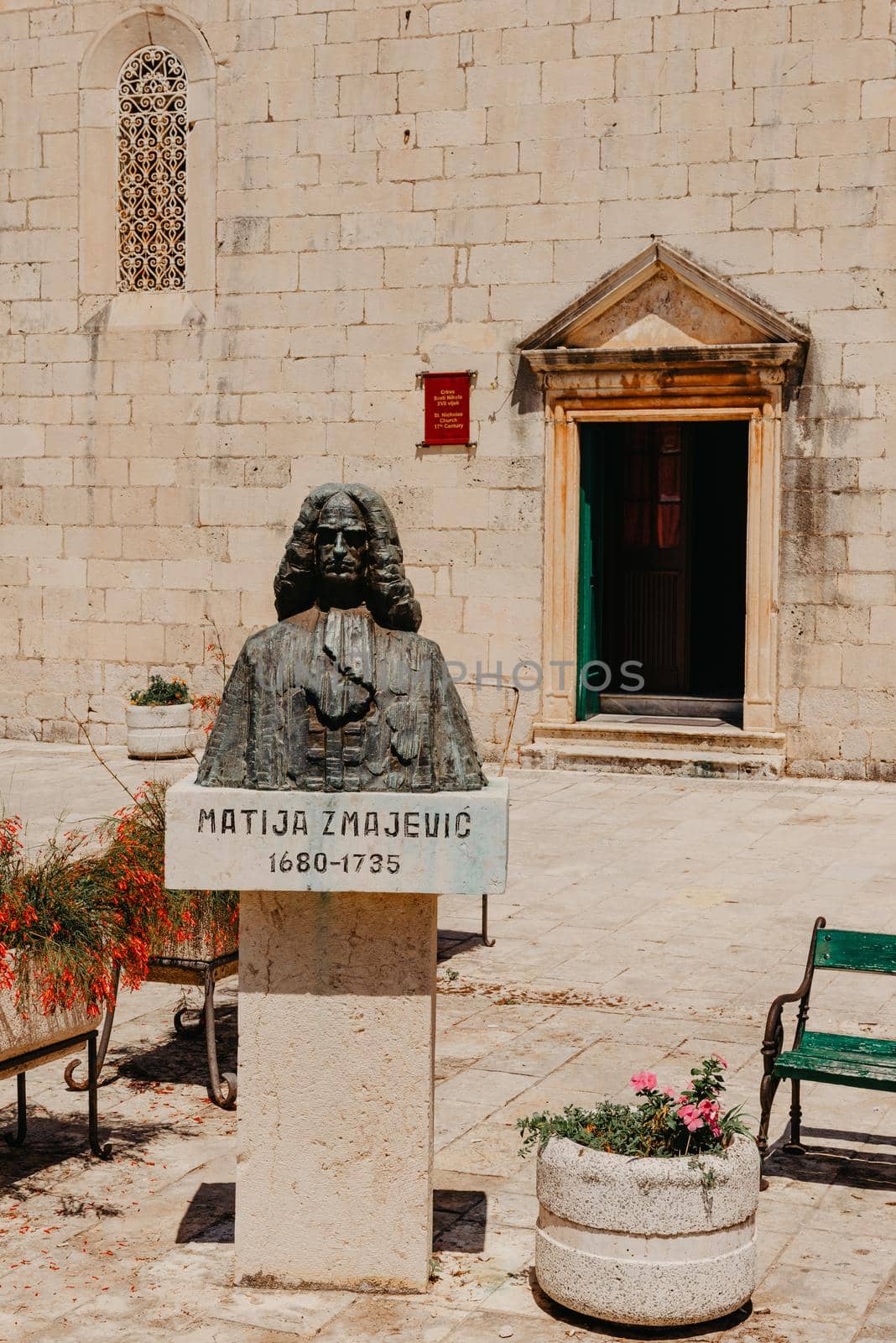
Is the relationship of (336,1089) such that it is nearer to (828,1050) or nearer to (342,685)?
(342,685)

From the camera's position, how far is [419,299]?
46.3 feet

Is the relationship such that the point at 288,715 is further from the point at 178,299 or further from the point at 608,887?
the point at 178,299

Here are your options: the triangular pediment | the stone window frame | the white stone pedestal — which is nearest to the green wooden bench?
the white stone pedestal

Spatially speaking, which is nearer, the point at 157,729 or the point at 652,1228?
the point at 652,1228

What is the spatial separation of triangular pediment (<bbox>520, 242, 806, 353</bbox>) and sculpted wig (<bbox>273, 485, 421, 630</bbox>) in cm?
864

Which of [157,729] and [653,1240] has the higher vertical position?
[157,729]

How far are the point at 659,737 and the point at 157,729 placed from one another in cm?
421

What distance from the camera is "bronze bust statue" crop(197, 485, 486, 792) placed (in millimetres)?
4789

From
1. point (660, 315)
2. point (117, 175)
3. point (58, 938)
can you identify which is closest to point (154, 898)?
point (58, 938)

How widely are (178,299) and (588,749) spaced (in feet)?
17.2

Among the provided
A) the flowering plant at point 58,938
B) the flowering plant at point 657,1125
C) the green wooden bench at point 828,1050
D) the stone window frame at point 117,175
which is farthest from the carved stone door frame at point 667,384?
the flowering plant at point 657,1125

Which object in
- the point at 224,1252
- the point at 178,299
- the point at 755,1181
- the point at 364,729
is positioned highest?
the point at 178,299

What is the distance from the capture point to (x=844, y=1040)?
5930mm

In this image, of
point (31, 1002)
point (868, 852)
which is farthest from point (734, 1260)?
point (868, 852)
